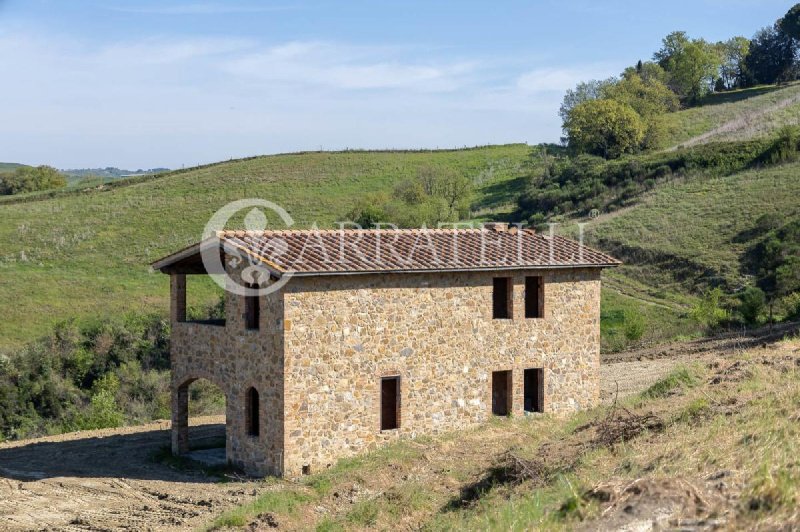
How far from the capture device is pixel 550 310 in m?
21.2

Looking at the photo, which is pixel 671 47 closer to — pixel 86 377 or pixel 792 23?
pixel 792 23

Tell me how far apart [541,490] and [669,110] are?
78.2 m

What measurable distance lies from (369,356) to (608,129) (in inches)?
2073

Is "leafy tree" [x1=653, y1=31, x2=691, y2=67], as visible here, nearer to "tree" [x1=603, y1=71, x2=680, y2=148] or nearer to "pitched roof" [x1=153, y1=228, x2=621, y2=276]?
"tree" [x1=603, y1=71, x2=680, y2=148]

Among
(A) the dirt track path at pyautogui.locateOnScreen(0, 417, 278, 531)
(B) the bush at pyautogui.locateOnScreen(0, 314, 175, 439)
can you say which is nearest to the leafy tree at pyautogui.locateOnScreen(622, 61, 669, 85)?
(B) the bush at pyautogui.locateOnScreen(0, 314, 175, 439)

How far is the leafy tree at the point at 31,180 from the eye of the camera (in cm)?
8044

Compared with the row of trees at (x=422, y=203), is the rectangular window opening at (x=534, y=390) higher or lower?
lower

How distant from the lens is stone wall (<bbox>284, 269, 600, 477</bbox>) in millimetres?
17562

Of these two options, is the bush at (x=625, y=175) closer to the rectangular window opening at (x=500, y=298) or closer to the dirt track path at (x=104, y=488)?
the rectangular window opening at (x=500, y=298)

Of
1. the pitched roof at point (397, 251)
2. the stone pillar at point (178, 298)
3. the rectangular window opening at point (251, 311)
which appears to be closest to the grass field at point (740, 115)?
the pitched roof at point (397, 251)

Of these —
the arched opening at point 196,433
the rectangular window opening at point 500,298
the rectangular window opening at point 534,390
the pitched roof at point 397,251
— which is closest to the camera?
the pitched roof at point 397,251

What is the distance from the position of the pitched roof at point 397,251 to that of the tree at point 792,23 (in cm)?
8324

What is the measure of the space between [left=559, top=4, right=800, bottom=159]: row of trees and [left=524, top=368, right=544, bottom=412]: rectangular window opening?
47.7m

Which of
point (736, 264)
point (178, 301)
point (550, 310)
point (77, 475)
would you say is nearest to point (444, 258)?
point (550, 310)
